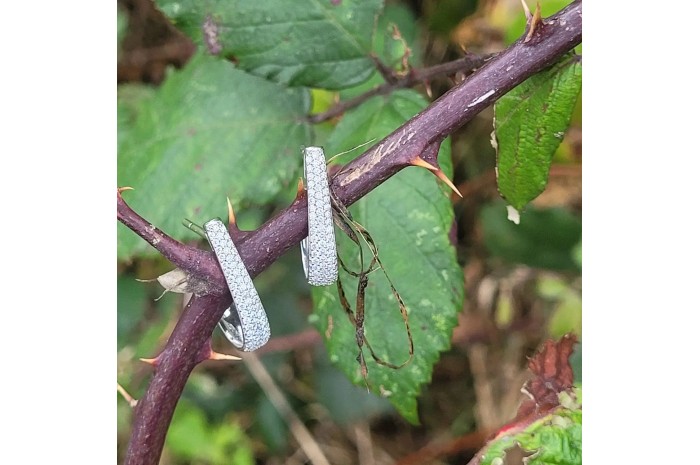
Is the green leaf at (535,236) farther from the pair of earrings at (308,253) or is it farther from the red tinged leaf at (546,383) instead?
the pair of earrings at (308,253)

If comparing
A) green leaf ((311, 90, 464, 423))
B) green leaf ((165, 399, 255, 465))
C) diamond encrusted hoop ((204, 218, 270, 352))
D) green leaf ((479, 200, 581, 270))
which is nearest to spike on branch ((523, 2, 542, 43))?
green leaf ((311, 90, 464, 423))

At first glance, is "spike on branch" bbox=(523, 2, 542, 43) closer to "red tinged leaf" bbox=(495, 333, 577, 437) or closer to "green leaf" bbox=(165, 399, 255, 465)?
"red tinged leaf" bbox=(495, 333, 577, 437)

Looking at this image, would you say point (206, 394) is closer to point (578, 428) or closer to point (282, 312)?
point (282, 312)

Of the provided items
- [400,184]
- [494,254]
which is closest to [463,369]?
[494,254]

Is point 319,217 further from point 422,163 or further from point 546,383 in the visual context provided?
point 546,383

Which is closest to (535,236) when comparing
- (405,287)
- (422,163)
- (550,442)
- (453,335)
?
(453,335)

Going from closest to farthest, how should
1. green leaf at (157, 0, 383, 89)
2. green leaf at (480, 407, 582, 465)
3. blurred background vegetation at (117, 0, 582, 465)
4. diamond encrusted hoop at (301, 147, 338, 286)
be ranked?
diamond encrusted hoop at (301, 147, 338, 286) < green leaf at (480, 407, 582, 465) < green leaf at (157, 0, 383, 89) < blurred background vegetation at (117, 0, 582, 465)
